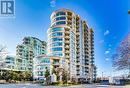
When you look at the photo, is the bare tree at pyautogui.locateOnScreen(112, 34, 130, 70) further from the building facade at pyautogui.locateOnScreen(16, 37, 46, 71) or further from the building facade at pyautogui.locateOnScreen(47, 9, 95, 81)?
the building facade at pyautogui.locateOnScreen(16, 37, 46, 71)

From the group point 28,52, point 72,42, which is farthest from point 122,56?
point 28,52

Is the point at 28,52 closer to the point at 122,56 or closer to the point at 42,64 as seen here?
the point at 42,64

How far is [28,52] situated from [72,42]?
514mm

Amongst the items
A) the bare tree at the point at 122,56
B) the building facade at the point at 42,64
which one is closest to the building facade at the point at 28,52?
the building facade at the point at 42,64

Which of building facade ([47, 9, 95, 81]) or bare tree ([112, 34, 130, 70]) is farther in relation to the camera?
building facade ([47, 9, 95, 81])

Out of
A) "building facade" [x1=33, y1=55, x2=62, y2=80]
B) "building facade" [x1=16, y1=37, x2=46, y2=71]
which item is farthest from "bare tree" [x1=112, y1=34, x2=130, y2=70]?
"building facade" [x1=16, y1=37, x2=46, y2=71]

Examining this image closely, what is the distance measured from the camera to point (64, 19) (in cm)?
739

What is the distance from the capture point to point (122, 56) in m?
7.14

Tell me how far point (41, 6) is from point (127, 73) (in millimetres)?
1227

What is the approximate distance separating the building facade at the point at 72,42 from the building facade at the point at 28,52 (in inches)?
4.3

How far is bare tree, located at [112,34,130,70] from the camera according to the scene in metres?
7.10

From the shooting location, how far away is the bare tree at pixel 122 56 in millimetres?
7104

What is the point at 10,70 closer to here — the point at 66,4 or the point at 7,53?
the point at 7,53

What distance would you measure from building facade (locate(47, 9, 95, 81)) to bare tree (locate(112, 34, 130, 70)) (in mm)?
287
